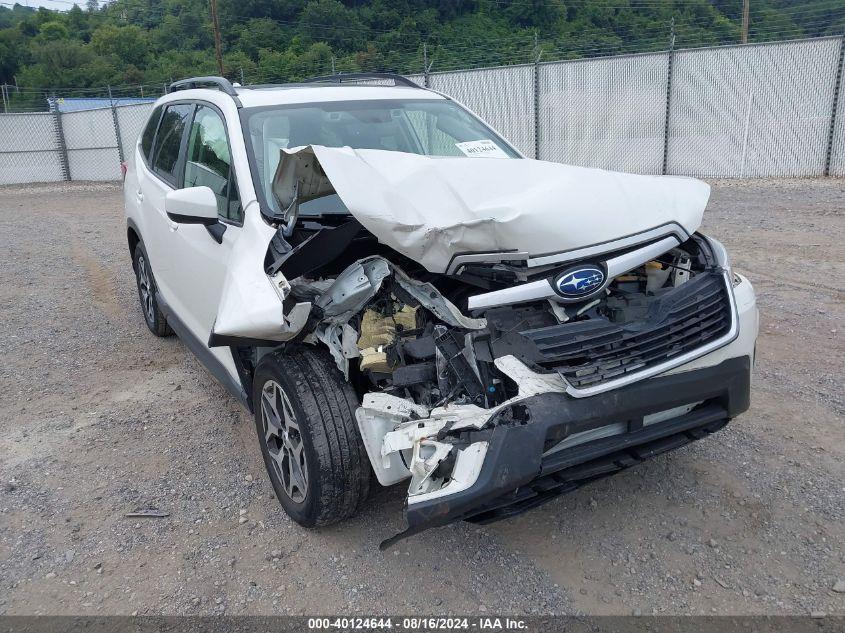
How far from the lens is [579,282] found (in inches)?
102

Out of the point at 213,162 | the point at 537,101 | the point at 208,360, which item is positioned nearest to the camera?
the point at 213,162

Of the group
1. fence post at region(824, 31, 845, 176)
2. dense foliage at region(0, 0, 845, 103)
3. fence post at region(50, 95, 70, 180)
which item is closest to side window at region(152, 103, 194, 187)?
fence post at region(824, 31, 845, 176)

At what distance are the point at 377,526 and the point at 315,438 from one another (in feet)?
1.95

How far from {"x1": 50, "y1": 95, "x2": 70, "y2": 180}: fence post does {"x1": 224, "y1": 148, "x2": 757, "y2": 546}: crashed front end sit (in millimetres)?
24045

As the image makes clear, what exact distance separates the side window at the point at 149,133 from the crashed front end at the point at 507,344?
261cm

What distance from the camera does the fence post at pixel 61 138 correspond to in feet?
75.9

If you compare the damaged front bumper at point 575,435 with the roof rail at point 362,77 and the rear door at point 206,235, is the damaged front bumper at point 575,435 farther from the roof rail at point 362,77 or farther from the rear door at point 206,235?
the roof rail at point 362,77


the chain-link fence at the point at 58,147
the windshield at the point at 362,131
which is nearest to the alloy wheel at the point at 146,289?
the windshield at the point at 362,131

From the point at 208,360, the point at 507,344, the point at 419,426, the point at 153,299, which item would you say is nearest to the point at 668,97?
the point at 153,299

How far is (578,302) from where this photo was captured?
104 inches

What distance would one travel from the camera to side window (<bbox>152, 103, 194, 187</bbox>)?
14.4 feet

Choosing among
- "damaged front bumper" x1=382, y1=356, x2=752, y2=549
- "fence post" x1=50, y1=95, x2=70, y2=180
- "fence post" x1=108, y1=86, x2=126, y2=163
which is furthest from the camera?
"fence post" x1=50, y1=95, x2=70, y2=180

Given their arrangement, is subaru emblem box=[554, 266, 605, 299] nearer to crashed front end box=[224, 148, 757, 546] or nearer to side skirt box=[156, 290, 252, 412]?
crashed front end box=[224, 148, 757, 546]

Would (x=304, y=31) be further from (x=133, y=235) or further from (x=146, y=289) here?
(x=146, y=289)
